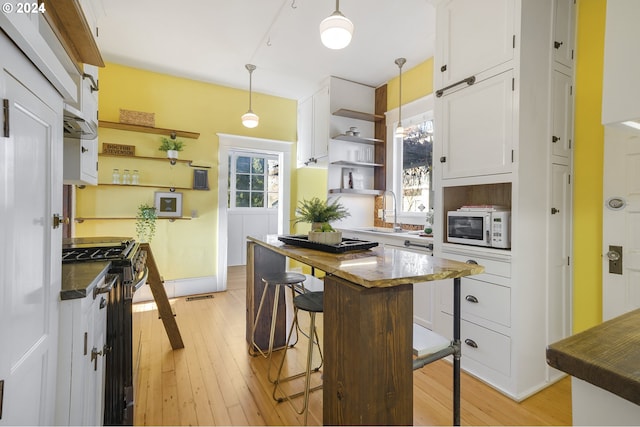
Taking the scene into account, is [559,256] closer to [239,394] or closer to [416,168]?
[416,168]

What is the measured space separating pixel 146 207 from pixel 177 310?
1341 mm

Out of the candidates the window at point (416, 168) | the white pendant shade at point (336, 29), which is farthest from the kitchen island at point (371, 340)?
the window at point (416, 168)

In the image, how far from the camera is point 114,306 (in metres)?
1.58

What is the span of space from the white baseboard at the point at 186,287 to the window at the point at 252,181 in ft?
5.89

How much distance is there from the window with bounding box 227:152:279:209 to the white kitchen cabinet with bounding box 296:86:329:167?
128cm

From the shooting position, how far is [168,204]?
3916 millimetres

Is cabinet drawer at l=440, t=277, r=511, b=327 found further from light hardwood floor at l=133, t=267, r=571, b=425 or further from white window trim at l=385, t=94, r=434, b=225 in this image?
white window trim at l=385, t=94, r=434, b=225

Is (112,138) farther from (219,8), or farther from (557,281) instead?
(557,281)

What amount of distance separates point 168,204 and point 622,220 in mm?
4382

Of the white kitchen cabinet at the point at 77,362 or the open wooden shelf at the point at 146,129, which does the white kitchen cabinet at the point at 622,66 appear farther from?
the open wooden shelf at the point at 146,129

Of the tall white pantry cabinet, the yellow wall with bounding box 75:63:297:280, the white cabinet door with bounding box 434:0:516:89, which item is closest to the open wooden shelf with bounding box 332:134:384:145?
the yellow wall with bounding box 75:63:297:280

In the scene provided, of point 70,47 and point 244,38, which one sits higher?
point 244,38

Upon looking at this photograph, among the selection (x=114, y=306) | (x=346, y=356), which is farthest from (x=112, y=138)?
(x=346, y=356)

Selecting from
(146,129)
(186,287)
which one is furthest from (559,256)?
(146,129)
